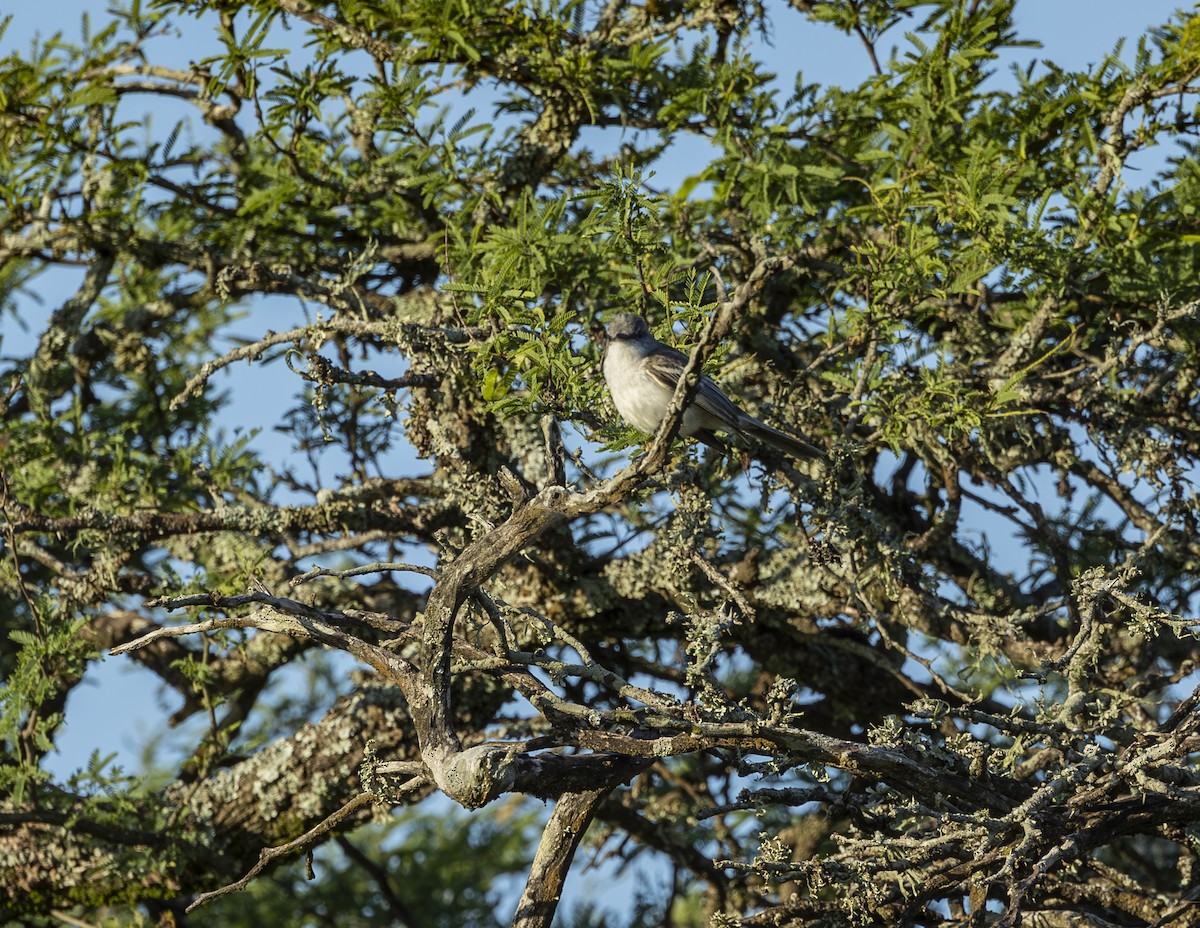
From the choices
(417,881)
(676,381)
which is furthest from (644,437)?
(417,881)

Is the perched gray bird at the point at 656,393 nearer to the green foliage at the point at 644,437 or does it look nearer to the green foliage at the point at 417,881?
the green foliage at the point at 644,437

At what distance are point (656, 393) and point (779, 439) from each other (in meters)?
0.51

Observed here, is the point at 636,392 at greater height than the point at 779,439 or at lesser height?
greater

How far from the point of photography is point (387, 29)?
5.49m

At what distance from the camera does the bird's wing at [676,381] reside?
4227 mm

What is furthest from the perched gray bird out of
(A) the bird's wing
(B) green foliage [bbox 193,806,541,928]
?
(B) green foliage [bbox 193,806,541,928]

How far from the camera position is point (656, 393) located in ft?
14.2

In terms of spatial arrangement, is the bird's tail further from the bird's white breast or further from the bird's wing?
the bird's white breast

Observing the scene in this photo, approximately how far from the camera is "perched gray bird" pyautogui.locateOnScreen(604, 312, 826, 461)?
14.0ft

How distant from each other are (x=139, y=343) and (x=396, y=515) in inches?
79.9

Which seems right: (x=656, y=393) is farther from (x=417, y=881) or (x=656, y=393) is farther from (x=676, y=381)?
(x=417, y=881)

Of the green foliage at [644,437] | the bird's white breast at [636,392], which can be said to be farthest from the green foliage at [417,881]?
the bird's white breast at [636,392]

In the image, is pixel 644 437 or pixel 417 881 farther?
pixel 417 881

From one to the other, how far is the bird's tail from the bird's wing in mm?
51
